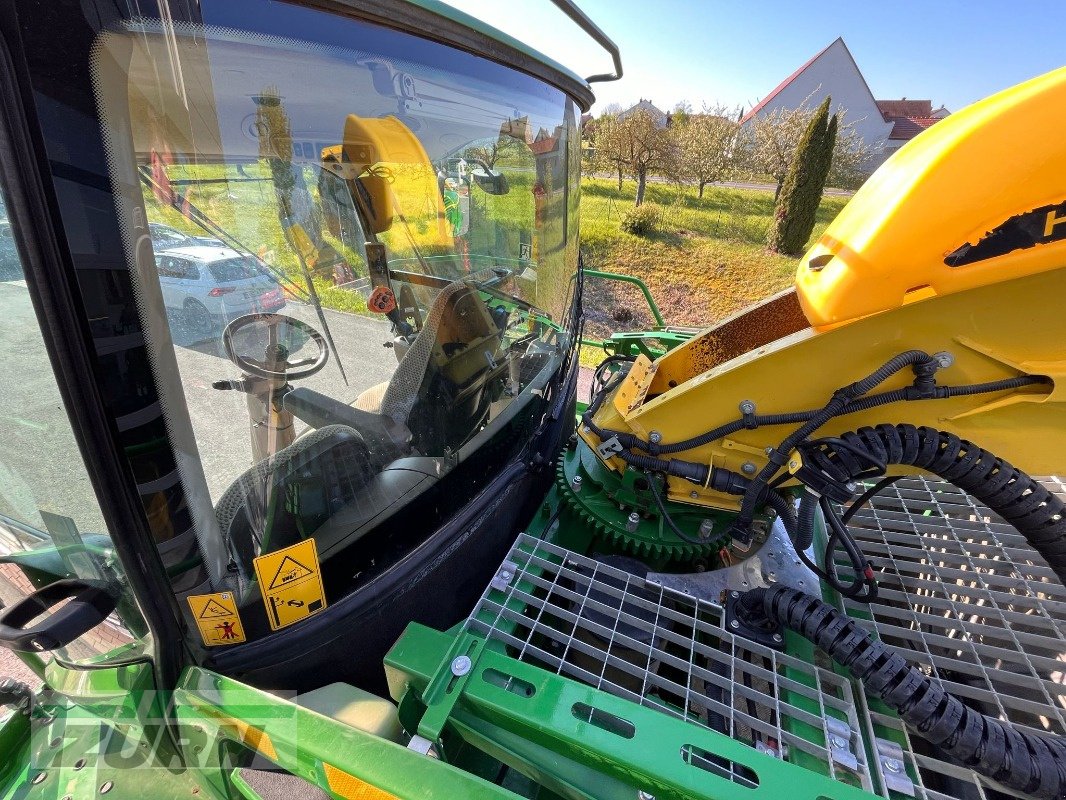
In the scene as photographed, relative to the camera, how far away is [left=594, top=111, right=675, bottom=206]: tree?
1636cm

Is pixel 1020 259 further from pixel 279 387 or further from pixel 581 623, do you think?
pixel 279 387

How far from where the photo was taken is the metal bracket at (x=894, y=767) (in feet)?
3.81

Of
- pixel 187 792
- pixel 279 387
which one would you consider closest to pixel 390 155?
pixel 279 387

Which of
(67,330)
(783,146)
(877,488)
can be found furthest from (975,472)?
(783,146)

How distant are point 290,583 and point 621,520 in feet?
4.05

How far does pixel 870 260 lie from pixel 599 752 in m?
1.40

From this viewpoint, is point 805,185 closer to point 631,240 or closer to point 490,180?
point 631,240

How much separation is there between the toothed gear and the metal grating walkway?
55cm

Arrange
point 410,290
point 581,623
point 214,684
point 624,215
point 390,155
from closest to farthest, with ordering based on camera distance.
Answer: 1. point 214,684
2. point 390,155
3. point 581,623
4. point 410,290
5. point 624,215

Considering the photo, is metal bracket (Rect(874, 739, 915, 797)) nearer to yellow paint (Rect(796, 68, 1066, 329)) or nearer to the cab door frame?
yellow paint (Rect(796, 68, 1066, 329))

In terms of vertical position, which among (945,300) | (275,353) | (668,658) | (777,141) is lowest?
(668,658)

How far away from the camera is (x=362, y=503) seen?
1370 millimetres

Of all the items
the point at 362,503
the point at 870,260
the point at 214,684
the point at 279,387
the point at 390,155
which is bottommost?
the point at 214,684

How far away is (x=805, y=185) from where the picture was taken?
13.4 meters
